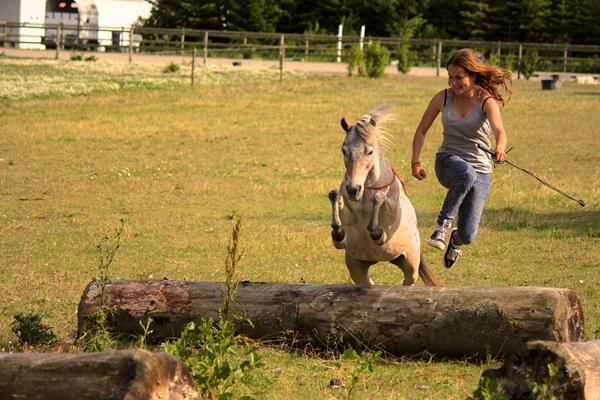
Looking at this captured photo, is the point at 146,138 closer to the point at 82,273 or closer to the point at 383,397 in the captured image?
the point at 82,273

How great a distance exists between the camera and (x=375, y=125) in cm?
782

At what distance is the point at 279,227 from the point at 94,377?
9.33 meters

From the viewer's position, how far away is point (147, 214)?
50.3 feet

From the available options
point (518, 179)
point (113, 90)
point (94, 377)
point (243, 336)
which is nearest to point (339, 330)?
point (243, 336)

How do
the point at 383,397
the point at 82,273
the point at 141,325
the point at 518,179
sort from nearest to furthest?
the point at 383,397
the point at 141,325
the point at 82,273
the point at 518,179

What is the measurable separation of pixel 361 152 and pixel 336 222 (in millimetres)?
536

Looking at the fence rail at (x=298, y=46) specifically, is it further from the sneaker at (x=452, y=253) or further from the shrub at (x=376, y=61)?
the sneaker at (x=452, y=253)

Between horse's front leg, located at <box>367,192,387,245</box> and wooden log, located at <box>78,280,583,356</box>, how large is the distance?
16.5 inches

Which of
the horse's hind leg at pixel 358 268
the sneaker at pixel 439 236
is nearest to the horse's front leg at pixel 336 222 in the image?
the horse's hind leg at pixel 358 268

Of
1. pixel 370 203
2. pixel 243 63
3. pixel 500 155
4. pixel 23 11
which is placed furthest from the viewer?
pixel 23 11

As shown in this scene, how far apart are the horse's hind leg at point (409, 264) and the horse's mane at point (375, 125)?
90cm

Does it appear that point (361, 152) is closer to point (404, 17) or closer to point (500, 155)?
point (500, 155)

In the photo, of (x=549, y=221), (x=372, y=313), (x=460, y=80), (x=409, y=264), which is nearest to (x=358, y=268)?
(x=409, y=264)

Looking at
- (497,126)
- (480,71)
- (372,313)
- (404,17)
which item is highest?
(404,17)
